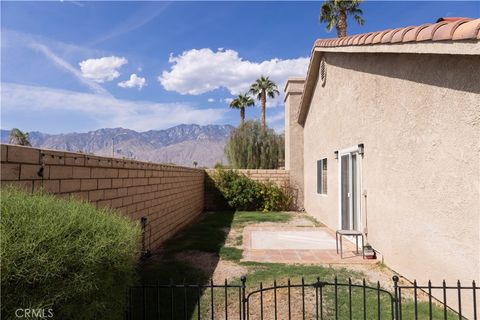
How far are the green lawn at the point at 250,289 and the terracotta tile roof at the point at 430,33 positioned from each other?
291 centimetres

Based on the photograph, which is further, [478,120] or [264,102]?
[264,102]

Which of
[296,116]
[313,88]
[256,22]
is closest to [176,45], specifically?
[256,22]

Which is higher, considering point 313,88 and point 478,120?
point 313,88

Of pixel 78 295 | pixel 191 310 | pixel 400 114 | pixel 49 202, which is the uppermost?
pixel 400 114

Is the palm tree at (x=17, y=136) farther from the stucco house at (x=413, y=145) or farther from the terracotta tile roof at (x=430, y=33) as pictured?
the terracotta tile roof at (x=430, y=33)

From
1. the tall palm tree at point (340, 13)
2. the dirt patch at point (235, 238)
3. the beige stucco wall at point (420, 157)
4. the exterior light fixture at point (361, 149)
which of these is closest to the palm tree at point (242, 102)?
the tall palm tree at point (340, 13)

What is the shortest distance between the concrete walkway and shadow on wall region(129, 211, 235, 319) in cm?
85

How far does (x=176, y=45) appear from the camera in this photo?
22.6 metres

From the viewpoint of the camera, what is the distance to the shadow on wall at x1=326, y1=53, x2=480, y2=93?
3.85m

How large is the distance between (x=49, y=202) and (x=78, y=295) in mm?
776

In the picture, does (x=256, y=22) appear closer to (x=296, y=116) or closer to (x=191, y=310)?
(x=296, y=116)

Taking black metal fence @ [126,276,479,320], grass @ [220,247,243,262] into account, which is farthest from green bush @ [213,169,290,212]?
black metal fence @ [126,276,479,320]

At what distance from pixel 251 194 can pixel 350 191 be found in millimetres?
8452

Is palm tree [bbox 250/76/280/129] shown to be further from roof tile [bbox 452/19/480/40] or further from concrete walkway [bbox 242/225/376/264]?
roof tile [bbox 452/19/480/40]
